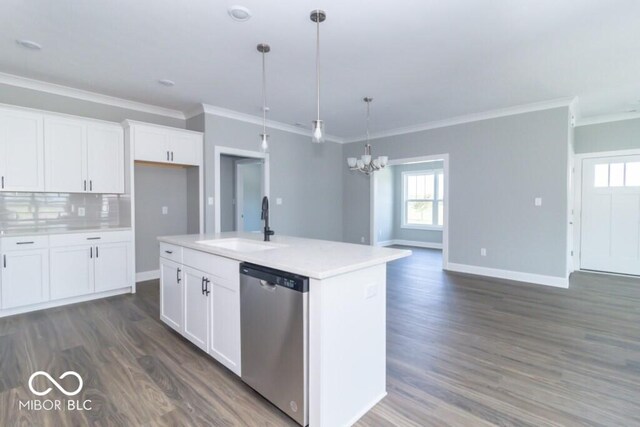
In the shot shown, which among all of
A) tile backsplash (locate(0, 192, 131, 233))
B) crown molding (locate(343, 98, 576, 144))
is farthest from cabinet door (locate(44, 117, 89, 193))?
crown molding (locate(343, 98, 576, 144))

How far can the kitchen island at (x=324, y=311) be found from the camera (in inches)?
63.2

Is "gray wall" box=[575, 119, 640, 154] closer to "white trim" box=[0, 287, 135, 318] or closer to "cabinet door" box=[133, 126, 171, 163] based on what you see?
"cabinet door" box=[133, 126, 171, 163]

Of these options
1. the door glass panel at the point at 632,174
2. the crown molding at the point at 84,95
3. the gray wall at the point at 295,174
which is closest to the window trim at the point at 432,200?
the gray wall at the point at 295,174

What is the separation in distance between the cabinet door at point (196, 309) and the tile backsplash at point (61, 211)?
7.17 feet

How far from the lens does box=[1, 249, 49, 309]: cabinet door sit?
3.31 metres

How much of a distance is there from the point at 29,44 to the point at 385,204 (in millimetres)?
7402

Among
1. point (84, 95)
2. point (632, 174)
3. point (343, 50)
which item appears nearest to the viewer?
point (343, 50)

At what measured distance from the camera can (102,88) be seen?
3.97 m

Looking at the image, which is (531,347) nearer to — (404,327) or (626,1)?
(404,327)

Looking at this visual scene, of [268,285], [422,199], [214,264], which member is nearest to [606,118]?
[422,199]

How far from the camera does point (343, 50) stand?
298 cm

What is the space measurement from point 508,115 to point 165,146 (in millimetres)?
5101

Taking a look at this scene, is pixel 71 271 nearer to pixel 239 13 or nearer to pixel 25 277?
pixel 25 277

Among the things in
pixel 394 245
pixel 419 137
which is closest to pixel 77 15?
pixel 419 137
